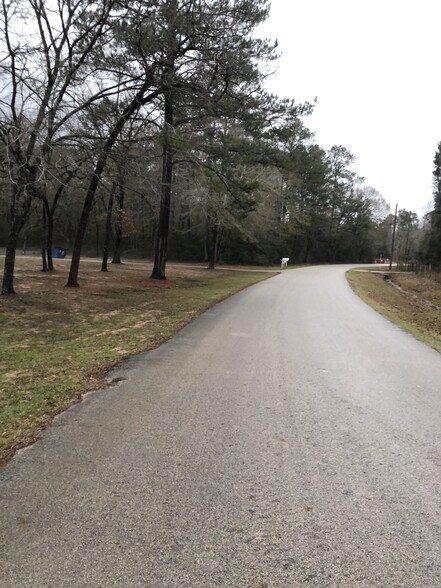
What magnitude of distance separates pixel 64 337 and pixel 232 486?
6416 millimetres

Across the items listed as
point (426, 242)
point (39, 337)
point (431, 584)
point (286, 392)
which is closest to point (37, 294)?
point (39, 337)

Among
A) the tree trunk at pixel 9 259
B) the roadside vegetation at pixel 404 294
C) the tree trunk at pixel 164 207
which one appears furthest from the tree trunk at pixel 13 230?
the roadside vegetation at pixel 404 294

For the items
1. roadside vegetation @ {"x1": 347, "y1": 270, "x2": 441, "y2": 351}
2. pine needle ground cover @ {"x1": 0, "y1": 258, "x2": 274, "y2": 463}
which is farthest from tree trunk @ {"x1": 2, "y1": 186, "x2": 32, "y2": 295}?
roadside vegetation @ {"x1": 347, "y1": 270, "x2": 441, "y2": 351}

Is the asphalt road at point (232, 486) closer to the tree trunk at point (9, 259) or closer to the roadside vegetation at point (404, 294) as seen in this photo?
the tree trunk at point (9, 259)

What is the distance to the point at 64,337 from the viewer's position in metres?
8.59

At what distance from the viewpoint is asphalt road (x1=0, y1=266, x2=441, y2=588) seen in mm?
2281

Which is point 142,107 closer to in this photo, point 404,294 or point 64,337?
point 64,337

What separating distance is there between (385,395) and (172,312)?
758cm

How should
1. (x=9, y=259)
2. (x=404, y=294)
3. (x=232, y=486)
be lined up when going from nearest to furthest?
(x=232, y=486), (x=9, y=259), (x=404, y=294)

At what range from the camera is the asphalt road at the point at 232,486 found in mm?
2281

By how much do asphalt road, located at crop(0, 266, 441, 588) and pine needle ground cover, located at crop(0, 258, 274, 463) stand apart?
1.21ft

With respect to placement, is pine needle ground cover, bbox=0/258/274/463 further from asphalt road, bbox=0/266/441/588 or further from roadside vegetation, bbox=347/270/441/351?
roadside vegetation, bbox=347/270/441/351

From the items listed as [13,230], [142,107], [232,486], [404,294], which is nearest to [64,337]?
[13,230]

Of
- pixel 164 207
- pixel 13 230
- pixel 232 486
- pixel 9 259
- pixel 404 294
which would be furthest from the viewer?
pixel 404 294
